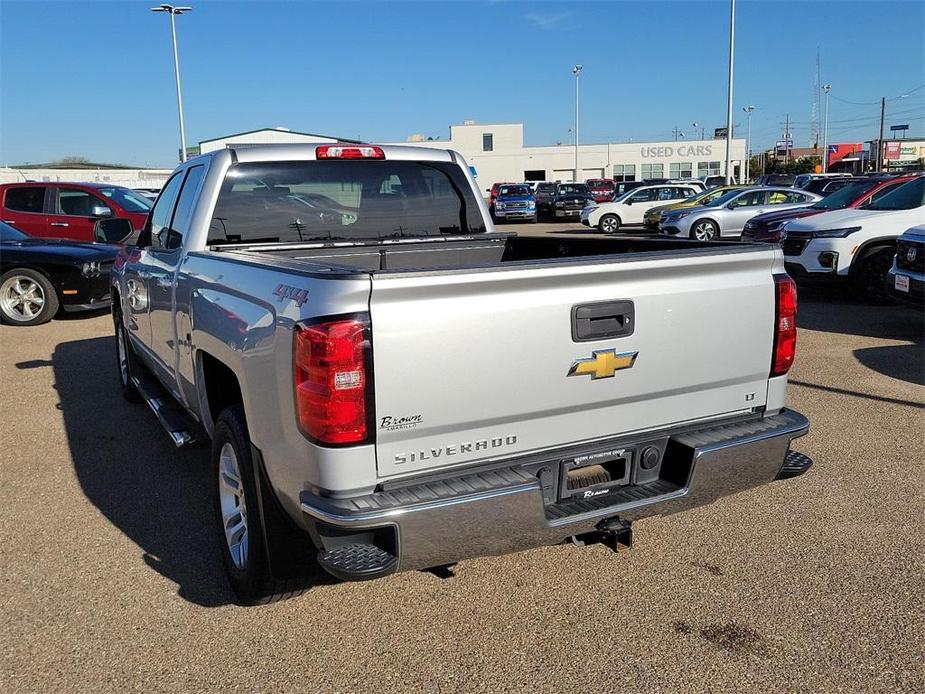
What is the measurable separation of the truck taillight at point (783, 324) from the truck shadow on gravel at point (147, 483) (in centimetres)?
257

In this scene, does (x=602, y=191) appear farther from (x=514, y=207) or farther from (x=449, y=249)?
(x=449, y=249)

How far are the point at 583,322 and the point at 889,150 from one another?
283ft

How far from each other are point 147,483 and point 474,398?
2926 millimetres

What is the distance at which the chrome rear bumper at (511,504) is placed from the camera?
8.55ft

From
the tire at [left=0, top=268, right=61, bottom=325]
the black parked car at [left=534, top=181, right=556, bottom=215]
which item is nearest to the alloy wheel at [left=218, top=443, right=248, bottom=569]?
the tire at [left=0, top=268, right=61, bottom=325]

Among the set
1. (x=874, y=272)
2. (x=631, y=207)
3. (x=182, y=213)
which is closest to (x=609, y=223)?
(x=631, y=207)

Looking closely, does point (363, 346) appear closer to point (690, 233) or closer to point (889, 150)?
point (690, 233)

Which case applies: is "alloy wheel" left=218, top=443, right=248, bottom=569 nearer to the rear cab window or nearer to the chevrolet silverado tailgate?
the chevrolet silverado tailgate

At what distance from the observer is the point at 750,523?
4137 mm

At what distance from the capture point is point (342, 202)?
4551 millimetres

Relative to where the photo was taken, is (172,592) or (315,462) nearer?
(315,462)

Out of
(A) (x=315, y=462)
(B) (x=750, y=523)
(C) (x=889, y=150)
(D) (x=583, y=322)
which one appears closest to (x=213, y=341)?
(A) (x=315, y=462)

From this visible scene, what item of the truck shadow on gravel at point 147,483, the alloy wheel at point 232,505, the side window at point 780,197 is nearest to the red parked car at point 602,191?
the side window at point 780,197

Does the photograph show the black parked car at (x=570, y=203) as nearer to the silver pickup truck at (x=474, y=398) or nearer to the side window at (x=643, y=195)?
the side window at (x=643, y=195)
